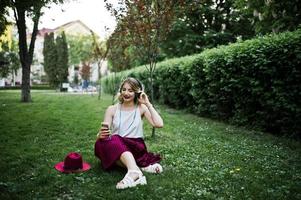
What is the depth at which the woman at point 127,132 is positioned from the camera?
446cm

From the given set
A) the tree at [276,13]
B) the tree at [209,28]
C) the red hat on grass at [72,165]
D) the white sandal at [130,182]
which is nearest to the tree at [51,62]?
the tree at [209,28]

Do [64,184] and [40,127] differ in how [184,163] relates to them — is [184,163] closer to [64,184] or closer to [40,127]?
[64,184]

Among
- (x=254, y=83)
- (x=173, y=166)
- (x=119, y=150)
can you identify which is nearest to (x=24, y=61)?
(x=254, y=83)

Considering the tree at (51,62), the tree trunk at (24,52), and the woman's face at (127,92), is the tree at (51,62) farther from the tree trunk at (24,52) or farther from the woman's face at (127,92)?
the woman's face at (127,92)

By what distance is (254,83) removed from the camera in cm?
801

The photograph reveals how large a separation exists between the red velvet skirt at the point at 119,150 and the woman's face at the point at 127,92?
613mm

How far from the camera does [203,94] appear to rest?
11.1m

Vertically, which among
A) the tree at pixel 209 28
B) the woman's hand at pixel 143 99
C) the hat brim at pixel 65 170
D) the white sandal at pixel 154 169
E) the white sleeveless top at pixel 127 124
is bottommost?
the hat brim at pixel 65 170

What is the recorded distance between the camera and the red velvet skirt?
4.40 meters

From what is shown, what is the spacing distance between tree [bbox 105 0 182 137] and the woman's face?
2.82 metres

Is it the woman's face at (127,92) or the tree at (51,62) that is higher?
the tree at (51,62)

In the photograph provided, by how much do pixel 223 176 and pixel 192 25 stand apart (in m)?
23.7

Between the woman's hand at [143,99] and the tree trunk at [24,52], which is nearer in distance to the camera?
the woman's hand at [143,99]

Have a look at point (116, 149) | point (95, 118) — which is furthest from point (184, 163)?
point (95, 118)
